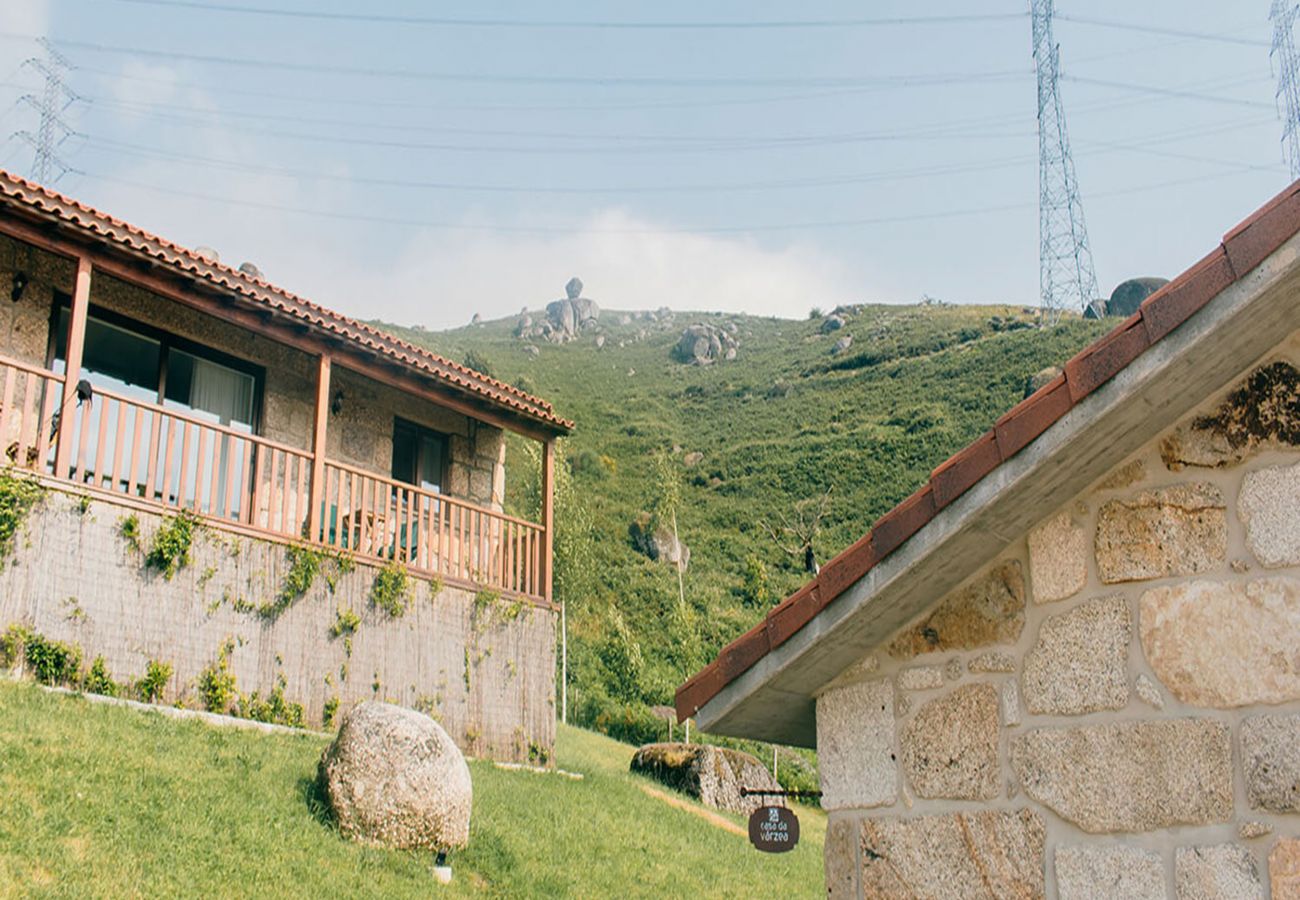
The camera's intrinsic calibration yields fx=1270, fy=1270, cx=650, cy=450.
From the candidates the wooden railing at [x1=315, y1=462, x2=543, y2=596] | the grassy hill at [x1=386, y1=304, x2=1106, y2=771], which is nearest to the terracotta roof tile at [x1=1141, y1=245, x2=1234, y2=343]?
the wooden railing at [x1=315, y1=462, x2=543, y2=596]

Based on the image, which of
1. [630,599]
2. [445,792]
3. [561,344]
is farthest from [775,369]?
[445,792]

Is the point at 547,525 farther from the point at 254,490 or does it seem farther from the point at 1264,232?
the point at 1264,232

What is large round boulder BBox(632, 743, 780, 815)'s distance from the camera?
17094mm

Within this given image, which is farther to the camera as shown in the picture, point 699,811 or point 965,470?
point 699,811

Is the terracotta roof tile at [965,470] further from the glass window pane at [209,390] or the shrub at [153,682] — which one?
the glass window pane at [209,390]

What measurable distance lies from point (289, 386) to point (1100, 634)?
1171 centimetres

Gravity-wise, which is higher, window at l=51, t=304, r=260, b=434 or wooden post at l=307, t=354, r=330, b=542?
window at l=51, t=304, r=260, b=434

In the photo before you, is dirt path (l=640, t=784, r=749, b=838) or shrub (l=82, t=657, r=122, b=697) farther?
dirt path (l=640, t=784, r=749, b=838)

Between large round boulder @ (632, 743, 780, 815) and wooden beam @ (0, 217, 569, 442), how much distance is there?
476 cm

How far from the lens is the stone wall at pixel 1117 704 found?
4508 mm

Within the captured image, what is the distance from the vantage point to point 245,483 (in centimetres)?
1341

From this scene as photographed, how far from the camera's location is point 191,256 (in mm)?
12430

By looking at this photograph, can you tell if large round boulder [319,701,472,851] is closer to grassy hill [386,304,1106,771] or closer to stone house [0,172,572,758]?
stone house [0,172,572,758]

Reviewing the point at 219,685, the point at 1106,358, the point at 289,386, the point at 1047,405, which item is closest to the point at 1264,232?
the point at 1106,358
